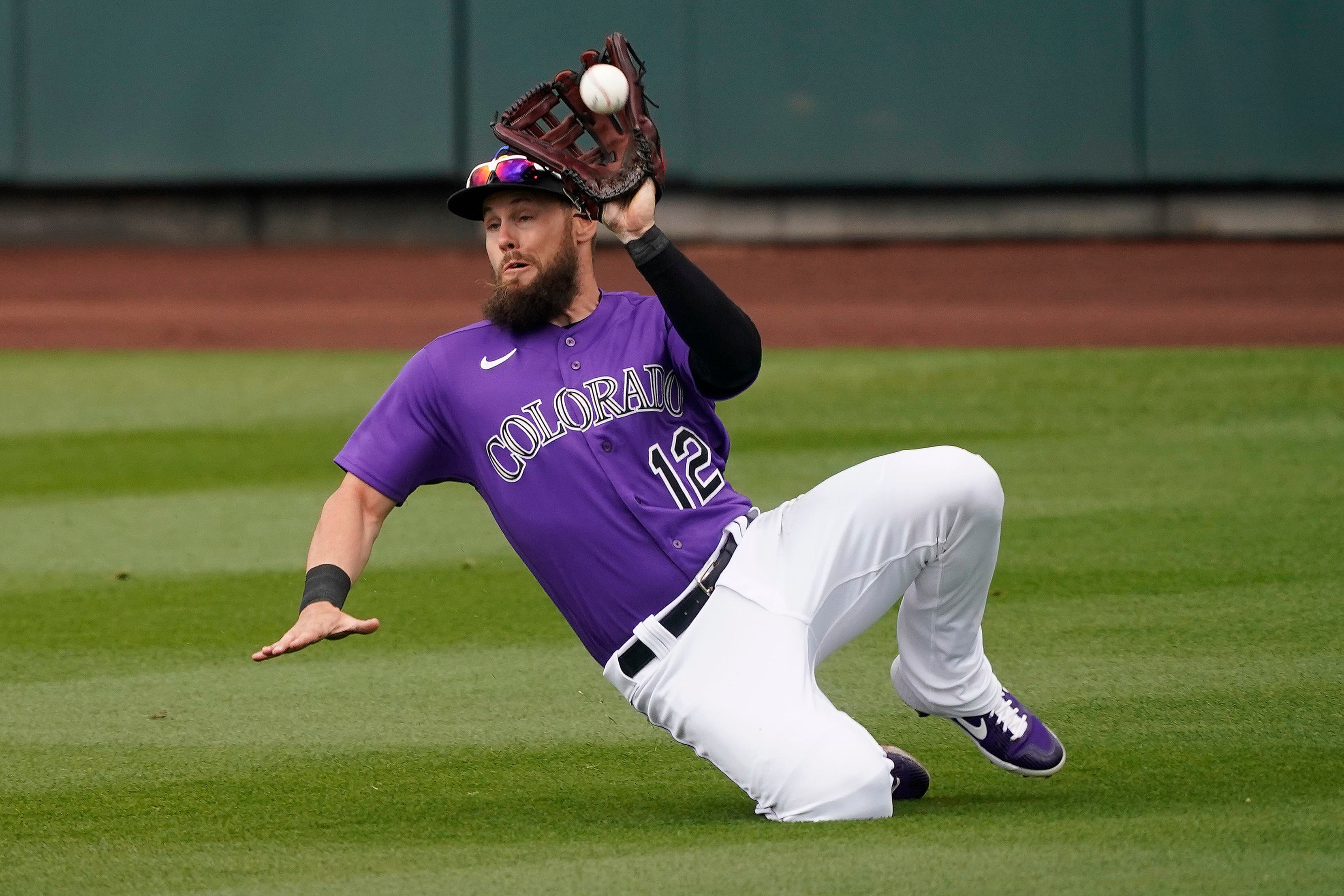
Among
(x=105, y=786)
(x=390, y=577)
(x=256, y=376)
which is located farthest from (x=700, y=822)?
(x=256, y=376)

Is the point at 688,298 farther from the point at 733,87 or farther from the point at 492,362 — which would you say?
the point at 733,87

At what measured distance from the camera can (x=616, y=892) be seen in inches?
112

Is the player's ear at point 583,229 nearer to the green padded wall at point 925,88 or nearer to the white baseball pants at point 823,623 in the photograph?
the white baseball pants at point 823,623

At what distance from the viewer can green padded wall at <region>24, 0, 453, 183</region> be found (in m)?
16.0

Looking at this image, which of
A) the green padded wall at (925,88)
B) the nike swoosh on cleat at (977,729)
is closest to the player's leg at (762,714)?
the nike swoosh on cleat at (977,729)

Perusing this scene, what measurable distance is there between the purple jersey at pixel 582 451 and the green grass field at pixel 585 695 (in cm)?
48

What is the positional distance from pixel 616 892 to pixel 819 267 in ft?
44.0

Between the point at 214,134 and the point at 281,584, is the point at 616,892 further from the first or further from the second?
the point at 214,134

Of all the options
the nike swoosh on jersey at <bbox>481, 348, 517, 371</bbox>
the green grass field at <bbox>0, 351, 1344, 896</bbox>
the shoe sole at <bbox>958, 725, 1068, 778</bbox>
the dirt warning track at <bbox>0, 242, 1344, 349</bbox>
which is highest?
the nike swoosh on jersey at <bbox>481, 348, 517, 371</bbox>

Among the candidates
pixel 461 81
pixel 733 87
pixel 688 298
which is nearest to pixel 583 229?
pixel 688 298

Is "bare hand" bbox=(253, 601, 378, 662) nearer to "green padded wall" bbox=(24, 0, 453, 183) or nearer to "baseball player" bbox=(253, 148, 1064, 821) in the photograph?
"baseball player" bbox=(253, 148, 1064, 821)

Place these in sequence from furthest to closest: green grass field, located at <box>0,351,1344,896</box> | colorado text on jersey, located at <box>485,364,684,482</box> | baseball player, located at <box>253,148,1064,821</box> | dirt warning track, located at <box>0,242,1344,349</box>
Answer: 1. dirt warning track, located at <box>0,242,1344,349</box>
2. colorado text on jersey, located at <box>485,364,684,482</box>
3. baseball player, located at <box>253,148,1064,821</box>
4. green grass field, located at <box>0,351,1344,896</box>

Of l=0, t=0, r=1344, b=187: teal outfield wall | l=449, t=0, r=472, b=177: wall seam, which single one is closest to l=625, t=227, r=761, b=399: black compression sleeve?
l=0, t=0, r=1344, b=187: teal outfield wall

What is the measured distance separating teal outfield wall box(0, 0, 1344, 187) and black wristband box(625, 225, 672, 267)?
12.6m
